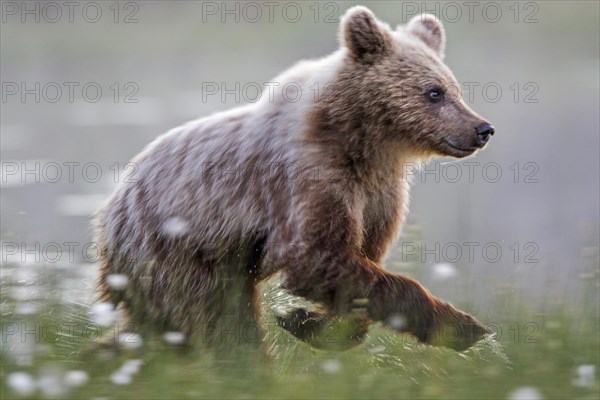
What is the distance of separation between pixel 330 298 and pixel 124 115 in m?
10.0

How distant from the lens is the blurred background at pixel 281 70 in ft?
20.5

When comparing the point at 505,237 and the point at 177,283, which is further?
the point at 505,237

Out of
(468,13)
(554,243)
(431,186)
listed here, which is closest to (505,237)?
(554,243)

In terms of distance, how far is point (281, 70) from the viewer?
15.7 meters

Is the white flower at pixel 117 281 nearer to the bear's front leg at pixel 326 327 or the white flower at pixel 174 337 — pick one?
the white flower at pixel 174 337

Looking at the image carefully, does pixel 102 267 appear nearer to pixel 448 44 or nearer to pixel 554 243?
pixel 554 243

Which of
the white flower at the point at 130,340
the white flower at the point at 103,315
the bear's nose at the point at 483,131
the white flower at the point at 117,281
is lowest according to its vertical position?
the white flower at the point at 130,340

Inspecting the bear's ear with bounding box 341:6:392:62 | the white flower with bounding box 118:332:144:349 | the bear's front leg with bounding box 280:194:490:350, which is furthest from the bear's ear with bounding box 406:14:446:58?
the white flower with bounding box 118:332:144:349

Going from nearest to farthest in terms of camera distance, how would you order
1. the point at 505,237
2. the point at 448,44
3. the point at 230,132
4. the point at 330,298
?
the point at 330,298
the point at 230,132
the point at 505,237
the point at 448,44

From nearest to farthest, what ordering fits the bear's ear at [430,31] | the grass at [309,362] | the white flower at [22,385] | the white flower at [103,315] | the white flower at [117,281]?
the white flower at [22,385], the grass at [309,362], the white flower at [103,315], the white flower at [117,281], the bear's ear at [430,31]

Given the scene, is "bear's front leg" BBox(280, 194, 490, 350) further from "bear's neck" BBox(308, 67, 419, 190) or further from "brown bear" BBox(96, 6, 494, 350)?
"bear's neck" BBox(308, 67, 419, 190)

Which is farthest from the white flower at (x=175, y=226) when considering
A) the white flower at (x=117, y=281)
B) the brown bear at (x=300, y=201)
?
the white flower at (x=117, y=281)

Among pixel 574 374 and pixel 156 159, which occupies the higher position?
pixel 156 159

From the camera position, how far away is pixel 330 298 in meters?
5.03
